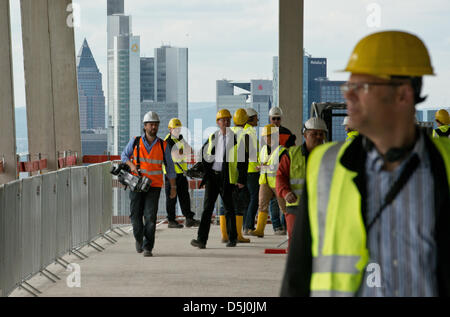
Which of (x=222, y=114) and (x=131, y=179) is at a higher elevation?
(x=222, y=114)

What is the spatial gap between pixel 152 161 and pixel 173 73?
98.3 meters

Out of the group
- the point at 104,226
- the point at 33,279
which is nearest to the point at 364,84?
the point at 33,279

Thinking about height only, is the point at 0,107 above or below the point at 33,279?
above

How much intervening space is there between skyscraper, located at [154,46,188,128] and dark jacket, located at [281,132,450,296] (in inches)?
3137

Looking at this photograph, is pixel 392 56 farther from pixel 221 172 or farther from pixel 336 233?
pixel 221 172

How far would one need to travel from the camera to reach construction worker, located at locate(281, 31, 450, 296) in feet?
8.93

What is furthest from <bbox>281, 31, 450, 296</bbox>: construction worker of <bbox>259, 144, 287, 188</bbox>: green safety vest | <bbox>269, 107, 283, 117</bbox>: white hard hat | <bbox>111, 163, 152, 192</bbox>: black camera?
<bbox>269, 107, 283, 117</bbox>: white hard hat

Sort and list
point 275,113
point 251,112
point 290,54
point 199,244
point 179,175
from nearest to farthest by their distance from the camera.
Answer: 1. point 199,244
2. point 251,112
3. point 275,113
4. point 179,175
5. point 290,54

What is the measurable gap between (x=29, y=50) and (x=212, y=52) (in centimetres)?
11420

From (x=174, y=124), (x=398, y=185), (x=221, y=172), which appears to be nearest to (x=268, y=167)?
(x=221, y=172)

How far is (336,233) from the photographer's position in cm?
280
